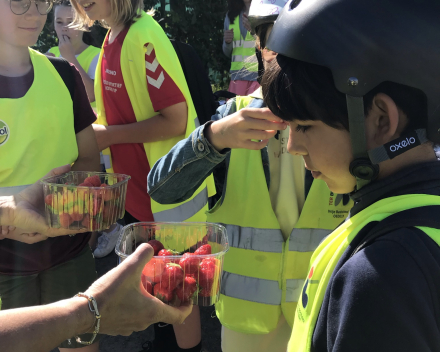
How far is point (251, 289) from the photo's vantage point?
1.82 m

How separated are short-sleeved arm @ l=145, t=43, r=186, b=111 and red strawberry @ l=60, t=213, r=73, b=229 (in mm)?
998

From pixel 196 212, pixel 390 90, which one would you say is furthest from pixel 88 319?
pixel 196 212

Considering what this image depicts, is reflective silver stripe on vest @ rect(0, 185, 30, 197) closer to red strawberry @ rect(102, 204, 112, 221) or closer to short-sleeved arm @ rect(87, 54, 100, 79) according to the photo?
red strawberry @ rect(102, 204, 112, 221)

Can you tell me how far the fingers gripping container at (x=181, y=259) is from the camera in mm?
1562

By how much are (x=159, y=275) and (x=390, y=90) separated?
1026mm

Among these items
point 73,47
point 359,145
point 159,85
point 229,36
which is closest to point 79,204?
point 159,85

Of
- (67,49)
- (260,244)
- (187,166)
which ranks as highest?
(67,49)

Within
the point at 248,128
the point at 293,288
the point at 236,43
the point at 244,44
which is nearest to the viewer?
the point at 248,128

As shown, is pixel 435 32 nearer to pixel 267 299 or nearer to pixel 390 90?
pixel 390 90

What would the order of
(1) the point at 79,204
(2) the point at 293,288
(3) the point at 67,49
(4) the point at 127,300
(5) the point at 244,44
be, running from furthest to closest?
(5) the point at 244,44 < (3) the point at 67,49 < (1) the point at 79,204 < (2) the point at 293,288 < (4) the point at 127,300

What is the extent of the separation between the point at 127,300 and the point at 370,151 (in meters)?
→ 0.92

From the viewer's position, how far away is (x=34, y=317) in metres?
1.19

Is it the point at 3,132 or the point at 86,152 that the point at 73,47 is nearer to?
the point at 86,152

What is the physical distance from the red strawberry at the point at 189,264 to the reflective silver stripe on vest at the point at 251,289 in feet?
1.05
